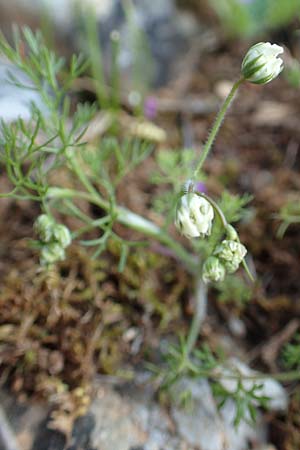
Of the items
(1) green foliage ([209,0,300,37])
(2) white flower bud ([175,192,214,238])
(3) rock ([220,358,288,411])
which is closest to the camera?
(2) white flower bud ([175,192,214,238])

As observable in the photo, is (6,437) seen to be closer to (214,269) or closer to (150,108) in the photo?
(214,269)

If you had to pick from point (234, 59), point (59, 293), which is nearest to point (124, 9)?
point (234, 59)

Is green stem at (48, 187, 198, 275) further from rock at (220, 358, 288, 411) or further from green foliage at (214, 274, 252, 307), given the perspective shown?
rock at (220, 358, 288, 411)

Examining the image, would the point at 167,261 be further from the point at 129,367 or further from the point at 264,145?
the point at 264,145

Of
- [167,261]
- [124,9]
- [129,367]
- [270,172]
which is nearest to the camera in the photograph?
[129,367]

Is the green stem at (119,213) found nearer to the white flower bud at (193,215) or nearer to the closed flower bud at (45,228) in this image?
the closed flower bud at (45,228)

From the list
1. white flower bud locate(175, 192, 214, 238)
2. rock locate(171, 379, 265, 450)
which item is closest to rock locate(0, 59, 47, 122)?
white flower bud locate(175, 192, 214, 238)
